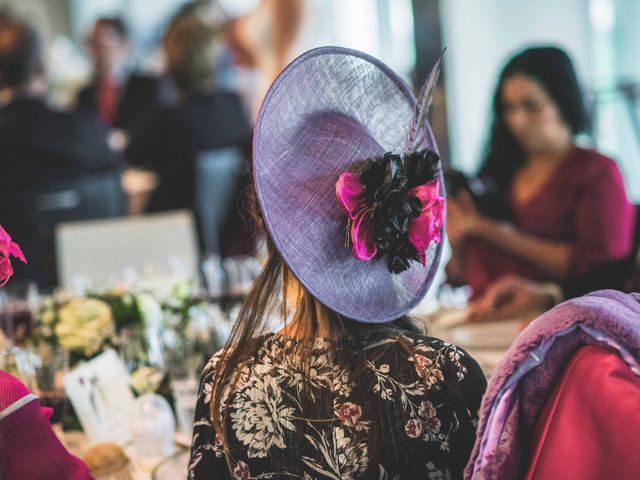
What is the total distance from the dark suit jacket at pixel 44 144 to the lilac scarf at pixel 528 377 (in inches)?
135

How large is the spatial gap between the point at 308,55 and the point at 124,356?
0.90 m

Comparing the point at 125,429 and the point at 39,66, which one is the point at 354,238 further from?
the point at 39,66

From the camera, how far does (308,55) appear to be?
1.21 m

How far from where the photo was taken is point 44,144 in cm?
421

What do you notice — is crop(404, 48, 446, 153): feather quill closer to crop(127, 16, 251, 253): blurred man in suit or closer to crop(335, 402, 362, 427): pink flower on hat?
crop(335, 402, 362, 427): pink flower on hat

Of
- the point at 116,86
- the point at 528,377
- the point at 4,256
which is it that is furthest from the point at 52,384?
the point at 116,86

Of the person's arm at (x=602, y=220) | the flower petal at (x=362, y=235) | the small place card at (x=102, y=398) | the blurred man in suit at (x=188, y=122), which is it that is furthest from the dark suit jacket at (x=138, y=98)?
the flower petal at (x=362, y=235)

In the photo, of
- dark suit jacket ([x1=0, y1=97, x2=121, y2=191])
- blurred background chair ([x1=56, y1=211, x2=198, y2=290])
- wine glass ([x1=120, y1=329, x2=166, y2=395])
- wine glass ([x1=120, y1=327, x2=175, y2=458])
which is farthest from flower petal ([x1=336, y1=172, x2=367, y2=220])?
dark suit jacket ([x1=0, y1=97, x2=121, y2=191])

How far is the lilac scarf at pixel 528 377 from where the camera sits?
104 centimetres

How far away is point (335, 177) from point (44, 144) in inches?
129

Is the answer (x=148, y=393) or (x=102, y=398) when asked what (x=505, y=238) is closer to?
(x=148, y=393)

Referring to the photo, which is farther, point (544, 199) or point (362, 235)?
point (544, 199)

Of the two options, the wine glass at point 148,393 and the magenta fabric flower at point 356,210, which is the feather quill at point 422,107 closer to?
the magenta fabric flower at point 356,210

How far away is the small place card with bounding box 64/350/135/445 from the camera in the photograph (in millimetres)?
1686
